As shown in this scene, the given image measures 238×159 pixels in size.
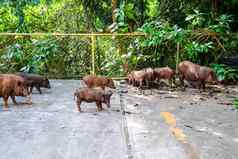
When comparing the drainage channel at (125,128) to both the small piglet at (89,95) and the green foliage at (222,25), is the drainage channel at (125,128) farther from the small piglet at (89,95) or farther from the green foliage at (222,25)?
the green foliage at (222,25)

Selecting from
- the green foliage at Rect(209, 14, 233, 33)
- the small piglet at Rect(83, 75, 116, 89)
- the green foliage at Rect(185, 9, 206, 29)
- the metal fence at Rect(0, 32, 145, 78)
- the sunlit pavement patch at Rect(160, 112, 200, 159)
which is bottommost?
the sunlit pavement patch at Rect(160, 112, 200, 159)

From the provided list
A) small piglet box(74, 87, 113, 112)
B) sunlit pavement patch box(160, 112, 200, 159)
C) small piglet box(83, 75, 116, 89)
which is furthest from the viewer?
small piglet box(83, 75, 116, 89)

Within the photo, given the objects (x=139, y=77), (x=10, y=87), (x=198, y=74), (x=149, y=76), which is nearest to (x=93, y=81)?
(x=139, y=77)

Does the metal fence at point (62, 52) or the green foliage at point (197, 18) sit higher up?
the green foliage at point (197, 18)

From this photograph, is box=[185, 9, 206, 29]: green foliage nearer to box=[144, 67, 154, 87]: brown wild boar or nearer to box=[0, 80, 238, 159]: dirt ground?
box=[144, 67, 154, 87]: brown wild boar

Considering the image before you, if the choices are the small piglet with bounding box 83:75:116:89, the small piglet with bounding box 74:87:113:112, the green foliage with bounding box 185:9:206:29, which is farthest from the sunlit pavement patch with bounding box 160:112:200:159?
the green foliage with bounding box 185:9:206:29

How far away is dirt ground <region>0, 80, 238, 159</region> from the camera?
404 cm

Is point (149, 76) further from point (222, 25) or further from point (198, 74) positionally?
point (222, 25)

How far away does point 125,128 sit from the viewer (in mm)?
4965

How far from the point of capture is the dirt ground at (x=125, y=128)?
159 inches

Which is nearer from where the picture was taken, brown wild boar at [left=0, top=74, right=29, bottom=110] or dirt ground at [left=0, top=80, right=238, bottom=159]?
A: dirt ground at [left=0, top=80, right=238, bottom=159]

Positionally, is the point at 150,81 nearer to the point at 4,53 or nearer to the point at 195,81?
the point at 195,81

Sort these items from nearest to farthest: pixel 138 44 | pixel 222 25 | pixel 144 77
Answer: pixel 144 77
pixel 222 25
pixel 138 44

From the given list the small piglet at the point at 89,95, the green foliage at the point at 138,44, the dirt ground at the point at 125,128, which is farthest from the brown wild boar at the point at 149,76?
the small piglet at the point at 89,95
